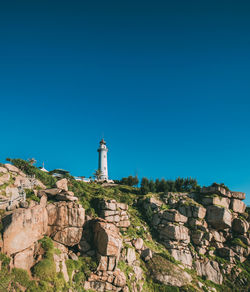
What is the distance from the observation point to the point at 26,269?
1902 centimetres

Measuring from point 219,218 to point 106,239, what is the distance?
2524cm

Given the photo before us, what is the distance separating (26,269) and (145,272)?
16.3m

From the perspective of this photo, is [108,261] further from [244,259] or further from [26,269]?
[244,259]

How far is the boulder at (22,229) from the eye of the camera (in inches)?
749

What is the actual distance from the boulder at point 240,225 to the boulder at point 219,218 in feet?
6.06

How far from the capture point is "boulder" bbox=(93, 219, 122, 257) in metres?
24.9

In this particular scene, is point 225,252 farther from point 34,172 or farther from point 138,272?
point 34,172

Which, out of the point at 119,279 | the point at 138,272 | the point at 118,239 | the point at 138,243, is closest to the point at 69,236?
the point at 118,239

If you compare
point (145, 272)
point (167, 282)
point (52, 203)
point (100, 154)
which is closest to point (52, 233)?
point (52, 203)

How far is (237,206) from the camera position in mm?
43750

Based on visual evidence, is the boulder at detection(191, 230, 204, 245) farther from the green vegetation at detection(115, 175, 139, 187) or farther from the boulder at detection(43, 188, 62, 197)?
the boulder at detection(43, 188, 62, 197)

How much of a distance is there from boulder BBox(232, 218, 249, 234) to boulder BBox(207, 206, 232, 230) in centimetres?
185

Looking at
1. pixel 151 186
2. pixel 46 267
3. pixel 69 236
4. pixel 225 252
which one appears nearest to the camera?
pixel 46 267

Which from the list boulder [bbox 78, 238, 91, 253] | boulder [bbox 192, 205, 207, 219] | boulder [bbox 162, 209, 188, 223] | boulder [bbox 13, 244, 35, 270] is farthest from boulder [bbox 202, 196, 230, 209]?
boulder [bbox 13, 244, 35, 270]
